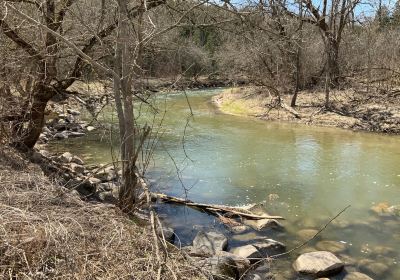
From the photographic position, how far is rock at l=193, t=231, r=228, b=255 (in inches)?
264

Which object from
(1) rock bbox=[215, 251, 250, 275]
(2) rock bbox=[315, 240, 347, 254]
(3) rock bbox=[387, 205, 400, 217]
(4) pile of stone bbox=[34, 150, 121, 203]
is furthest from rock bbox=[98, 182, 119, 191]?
(3) rock bbox=[387, 205, 400, 217]

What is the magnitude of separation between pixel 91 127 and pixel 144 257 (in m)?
13.8

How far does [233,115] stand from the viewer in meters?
22.4

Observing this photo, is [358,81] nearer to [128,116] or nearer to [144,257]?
[128,116]

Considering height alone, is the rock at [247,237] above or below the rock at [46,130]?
below

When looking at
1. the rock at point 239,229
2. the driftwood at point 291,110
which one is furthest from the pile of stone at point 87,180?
the driftwood at point 291,110

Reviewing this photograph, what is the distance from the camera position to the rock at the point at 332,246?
721 cm

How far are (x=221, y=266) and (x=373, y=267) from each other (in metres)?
2.42

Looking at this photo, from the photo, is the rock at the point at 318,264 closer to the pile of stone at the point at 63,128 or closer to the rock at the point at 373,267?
the rock at the point at 373,267

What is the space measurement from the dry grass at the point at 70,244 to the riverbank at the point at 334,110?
1452cm

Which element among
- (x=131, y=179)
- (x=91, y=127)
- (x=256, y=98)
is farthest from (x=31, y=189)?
(x=256, y=98)

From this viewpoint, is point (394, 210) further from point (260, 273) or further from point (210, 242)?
point (210, 242)

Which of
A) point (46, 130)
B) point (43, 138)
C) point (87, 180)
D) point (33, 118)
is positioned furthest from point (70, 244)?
point (46, 130)

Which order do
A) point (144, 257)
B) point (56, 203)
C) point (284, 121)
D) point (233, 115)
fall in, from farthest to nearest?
point (233, 115)
point (284, 121)
point (56, 203)
point (144, 257)
